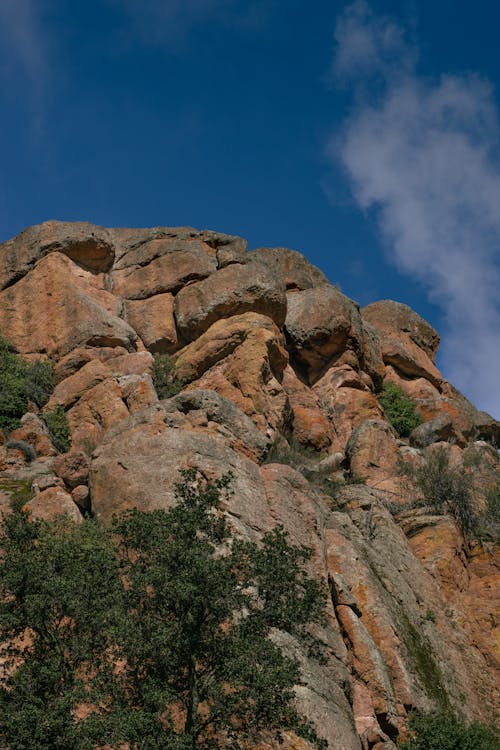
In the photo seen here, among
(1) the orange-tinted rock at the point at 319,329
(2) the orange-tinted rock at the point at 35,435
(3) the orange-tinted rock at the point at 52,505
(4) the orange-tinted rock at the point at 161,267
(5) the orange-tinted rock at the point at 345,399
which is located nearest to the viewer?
(3) the orange-tinted rock at the point at 52,505

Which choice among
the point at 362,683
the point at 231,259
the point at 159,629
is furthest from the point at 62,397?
the point at 159,629

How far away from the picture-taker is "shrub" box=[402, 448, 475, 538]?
2912 centimetres

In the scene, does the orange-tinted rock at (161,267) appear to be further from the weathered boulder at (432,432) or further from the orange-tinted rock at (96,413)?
the weathered boulder at (432,432)

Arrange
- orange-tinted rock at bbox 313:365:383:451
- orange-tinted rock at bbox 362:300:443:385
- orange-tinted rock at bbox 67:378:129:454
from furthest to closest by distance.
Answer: orange-tinted rock at bbox 362:300:443:385 < orange-tinted rock at bbox 313:365:383:451 < orange-tinted rock at bbox 67:378:129:454

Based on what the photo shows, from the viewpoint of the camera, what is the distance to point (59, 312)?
37.6 meters

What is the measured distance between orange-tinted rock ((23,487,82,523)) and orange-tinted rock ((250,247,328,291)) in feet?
70.3

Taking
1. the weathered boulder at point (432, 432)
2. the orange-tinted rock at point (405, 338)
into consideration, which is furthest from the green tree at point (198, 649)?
the orange-tinted rock at point (405, 338)

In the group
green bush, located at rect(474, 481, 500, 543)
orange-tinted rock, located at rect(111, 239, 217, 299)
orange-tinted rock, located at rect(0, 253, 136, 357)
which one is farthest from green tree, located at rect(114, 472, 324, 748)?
orange-tinted rock, located at rect(111, 239, 217, 299)

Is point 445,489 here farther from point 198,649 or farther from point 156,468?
point 198,649

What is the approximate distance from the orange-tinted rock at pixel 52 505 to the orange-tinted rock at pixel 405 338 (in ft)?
92.3

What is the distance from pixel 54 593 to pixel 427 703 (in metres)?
11.0

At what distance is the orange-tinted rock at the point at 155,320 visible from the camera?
3919cm

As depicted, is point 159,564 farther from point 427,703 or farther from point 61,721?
point 427,703

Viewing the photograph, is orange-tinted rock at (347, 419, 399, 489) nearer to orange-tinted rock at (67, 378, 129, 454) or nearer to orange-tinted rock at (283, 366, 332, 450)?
orange-tinted rock at (283, 366, 332, 450)
